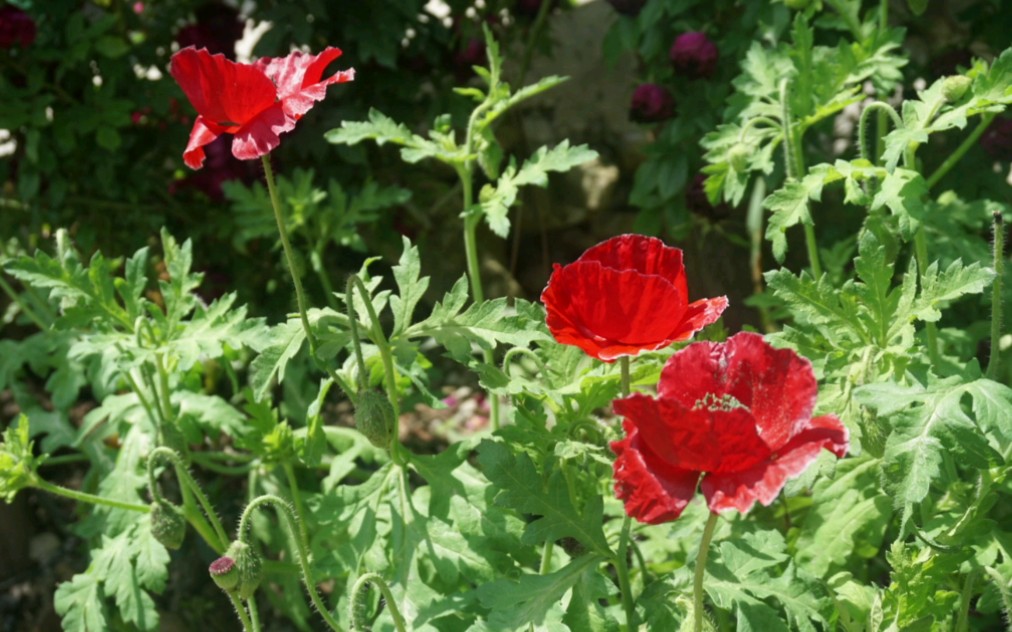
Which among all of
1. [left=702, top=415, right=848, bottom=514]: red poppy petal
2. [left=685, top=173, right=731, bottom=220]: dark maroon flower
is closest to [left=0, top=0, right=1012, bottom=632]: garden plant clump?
[left=702, top=415, right=848, bottom=514]: red poppy petal

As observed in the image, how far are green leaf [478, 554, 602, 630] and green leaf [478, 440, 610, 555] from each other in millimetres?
39

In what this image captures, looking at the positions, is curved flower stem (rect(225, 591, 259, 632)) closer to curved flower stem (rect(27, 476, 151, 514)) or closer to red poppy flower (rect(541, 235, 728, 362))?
curved flower stem (rect(27, 476, 151, 514))

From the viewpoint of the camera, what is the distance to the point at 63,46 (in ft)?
11.6

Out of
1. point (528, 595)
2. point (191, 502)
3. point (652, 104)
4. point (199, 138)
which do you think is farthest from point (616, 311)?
point (652, 104)

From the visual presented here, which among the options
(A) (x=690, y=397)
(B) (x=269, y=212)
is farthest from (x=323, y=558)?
(B) (x=269, y=212)

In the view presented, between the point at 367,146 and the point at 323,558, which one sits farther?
the point at 367,146

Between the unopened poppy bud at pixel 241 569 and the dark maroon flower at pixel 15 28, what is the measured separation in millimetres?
2144

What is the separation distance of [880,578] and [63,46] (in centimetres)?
266

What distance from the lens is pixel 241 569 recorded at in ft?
5.71

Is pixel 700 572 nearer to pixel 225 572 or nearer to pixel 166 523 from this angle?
pixel 225 572

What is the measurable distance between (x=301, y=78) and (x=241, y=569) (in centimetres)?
71

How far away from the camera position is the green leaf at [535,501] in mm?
1742

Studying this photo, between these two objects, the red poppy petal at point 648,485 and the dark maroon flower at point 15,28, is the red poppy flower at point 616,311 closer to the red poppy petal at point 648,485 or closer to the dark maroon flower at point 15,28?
the red poppy petal at point 648,485

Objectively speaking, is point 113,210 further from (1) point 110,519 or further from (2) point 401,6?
(1) point 110,519
